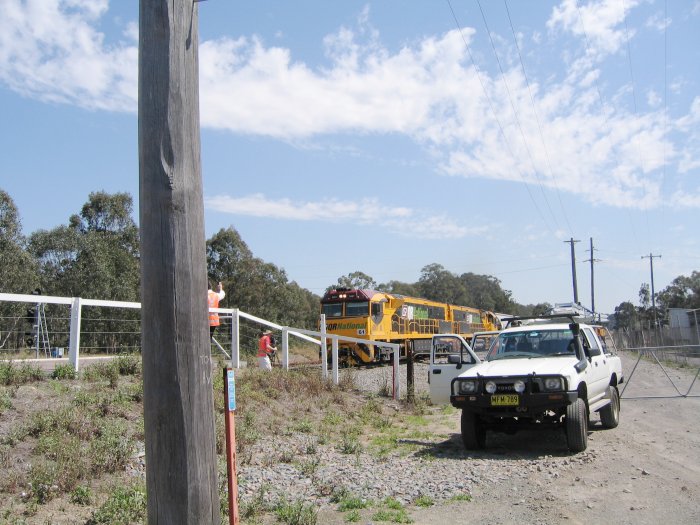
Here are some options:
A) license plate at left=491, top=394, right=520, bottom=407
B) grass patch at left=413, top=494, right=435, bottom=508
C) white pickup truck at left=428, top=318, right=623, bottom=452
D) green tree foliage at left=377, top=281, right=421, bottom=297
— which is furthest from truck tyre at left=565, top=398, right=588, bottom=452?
green tree foliage at left=377, top=281, right=421, bottom=297

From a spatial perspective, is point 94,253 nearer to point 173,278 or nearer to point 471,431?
point 471,431

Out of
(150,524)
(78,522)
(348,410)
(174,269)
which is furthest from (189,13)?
(348,410)

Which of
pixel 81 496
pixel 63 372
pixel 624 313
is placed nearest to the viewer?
pixel 81 496

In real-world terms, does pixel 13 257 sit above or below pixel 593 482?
above

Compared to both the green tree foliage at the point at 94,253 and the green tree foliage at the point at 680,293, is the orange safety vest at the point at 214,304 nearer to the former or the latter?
the green tree foliage at the point at 94,253

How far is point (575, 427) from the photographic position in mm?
8727

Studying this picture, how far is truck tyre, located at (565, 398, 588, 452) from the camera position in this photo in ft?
28.6

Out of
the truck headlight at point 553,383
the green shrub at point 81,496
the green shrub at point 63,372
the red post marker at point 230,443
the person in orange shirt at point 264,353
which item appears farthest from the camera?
the person in orange shirt at point 264,353

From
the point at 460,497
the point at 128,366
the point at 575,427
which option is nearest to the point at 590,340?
the point at 575,427

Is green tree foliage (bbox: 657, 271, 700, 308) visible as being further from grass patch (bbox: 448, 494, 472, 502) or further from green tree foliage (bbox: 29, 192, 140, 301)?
grass patch (bbox: 448, 494, 472, 502)

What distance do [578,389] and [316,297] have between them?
238 feet

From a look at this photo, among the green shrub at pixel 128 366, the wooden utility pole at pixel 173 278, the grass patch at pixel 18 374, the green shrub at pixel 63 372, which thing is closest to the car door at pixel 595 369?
the green shrub at pixel 128 366

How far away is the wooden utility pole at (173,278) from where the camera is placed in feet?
11.3

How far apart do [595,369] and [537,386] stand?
1.92 metres
